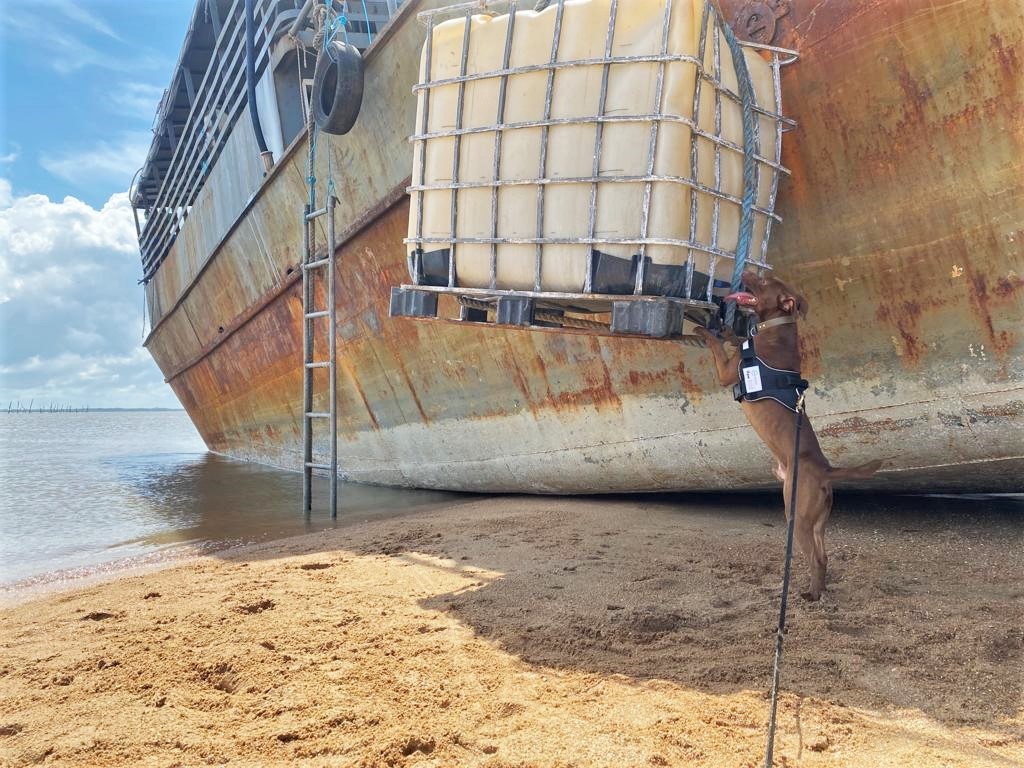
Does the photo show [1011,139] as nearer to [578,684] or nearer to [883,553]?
[883,553]

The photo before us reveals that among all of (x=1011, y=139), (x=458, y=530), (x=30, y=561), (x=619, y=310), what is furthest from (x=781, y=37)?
(x=30, y=561)

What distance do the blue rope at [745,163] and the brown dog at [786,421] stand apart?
9 centimetres

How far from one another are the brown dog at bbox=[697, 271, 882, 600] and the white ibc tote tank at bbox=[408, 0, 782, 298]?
300mm

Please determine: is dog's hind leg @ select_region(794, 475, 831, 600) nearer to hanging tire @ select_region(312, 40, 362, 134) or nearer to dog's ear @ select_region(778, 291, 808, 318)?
dog's ear @ select_region(778, 291, 808, 318)

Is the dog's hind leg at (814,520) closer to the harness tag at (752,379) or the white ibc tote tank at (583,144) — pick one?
the harness tag at (752,379)

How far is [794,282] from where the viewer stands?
4016 mm

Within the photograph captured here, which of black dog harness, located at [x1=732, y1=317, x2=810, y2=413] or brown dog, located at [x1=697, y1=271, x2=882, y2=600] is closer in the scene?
brown dog, located at [x1=697, y1=271, x2=882, y2=600]

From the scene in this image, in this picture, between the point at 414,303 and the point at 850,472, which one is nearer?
the point at 850,472

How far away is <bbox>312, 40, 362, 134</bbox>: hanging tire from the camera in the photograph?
19.4ft

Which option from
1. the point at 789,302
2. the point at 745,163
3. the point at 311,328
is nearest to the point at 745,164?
the point at 745,163

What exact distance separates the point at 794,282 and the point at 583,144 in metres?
1.62

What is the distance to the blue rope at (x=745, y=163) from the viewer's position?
3344mm

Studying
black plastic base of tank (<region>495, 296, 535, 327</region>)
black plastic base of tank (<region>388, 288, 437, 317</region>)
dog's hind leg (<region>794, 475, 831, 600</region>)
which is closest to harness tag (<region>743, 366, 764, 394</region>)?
dog's hind leg (<region>794, 475, 831, 600</region>)

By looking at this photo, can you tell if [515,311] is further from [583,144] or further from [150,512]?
[150,512]
